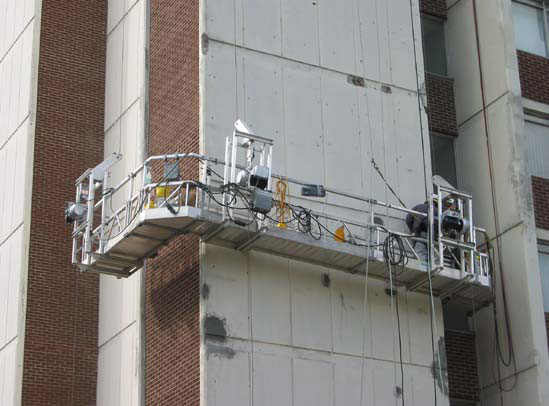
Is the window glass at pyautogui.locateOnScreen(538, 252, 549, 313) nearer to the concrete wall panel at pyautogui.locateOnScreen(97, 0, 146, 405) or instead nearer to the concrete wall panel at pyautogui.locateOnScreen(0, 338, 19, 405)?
the concrete wall panel at pyautogui.locateOnScreen(97, 0, 146, 405)

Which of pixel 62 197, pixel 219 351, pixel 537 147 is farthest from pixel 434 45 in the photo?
pixel 219 351

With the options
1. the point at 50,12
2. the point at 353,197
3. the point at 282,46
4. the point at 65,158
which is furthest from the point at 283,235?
the point at 50,12

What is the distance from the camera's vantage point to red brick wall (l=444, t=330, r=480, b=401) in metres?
32.3

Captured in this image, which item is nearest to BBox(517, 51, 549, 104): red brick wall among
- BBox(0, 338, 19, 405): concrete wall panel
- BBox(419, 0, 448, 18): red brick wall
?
BBox(419, 0, 448, 18): red brick wall

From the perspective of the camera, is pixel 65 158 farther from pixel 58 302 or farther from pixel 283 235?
pixel 283 235

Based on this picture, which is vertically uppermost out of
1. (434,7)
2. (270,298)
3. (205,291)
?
(434,7)

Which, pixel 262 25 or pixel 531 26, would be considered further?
pixel 531 26

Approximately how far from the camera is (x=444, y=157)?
117 ft

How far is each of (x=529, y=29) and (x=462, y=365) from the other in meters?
9.59

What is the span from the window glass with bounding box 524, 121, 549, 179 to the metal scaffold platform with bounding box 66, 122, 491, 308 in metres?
3.16

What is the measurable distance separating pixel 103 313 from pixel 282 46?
310 inches

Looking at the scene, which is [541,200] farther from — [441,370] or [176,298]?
[176,298]

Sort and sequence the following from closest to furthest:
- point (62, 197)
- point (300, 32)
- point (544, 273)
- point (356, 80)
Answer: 1. point (300, 32)
2. point (356, 80)
3. point (544, 273)
4. point (62, 197)

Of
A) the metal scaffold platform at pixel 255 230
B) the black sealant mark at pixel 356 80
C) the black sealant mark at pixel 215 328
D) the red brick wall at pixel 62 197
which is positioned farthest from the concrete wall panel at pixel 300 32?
the black sealant mark at pixel 215 328
